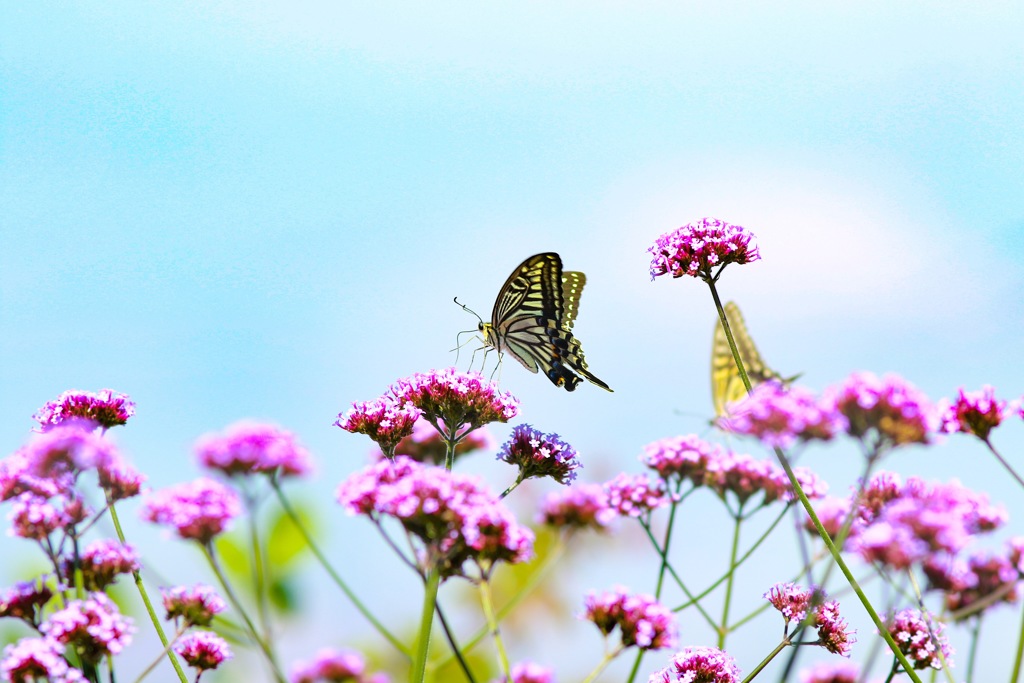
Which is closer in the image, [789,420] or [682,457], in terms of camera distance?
[789,420]

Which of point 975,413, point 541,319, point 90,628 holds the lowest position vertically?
point 90,628

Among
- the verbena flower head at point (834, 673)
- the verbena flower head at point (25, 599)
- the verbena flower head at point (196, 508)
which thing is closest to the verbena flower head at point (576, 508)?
the verbena flower head at point (834, 673)

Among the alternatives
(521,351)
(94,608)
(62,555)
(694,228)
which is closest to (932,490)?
(694,228)

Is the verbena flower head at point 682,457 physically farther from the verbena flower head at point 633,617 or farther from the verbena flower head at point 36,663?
the verbena flower head at point 36,663

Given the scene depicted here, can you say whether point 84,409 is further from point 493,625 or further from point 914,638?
point 914,638

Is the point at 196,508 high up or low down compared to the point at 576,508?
down

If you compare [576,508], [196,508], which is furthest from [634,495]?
[196,508]
